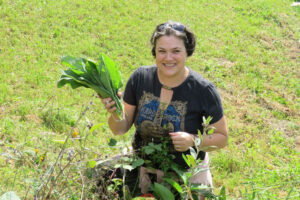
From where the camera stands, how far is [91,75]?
229 cm

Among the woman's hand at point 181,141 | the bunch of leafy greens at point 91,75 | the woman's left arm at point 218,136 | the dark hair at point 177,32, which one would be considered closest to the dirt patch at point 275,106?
the woman's left arm at point 218,136

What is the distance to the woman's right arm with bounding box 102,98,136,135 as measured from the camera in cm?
237

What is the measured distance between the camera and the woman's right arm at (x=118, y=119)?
7.77 feet

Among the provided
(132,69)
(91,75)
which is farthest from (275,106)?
(91,75)

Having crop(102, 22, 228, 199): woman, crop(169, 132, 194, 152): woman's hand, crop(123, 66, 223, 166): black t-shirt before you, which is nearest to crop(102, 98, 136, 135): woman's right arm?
crop(102, 22, 228, 199): woman

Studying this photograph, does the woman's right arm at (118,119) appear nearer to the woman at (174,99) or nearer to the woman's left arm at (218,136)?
the woman at (174,99)

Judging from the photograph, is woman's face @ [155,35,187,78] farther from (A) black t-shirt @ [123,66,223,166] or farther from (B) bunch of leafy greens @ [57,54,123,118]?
(B) bunch of leafy greens @ [57,54,123,118]

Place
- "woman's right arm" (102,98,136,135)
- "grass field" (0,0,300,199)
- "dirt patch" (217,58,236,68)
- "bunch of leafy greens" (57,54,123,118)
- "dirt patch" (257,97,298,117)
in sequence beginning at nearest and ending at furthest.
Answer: "bunch of leafy greens" (57,54,123,118) < "woman's right arm" (102,98,136,135) < "grass field" (0,0,300,199) < "dirt patch" (257,97,298,117) < "dirt patch" (217,58,236,68)

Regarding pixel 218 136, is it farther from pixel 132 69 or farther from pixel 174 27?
pixel 132 69

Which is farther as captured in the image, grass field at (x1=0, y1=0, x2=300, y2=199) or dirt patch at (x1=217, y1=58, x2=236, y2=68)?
dirt patch at (x1=217, y1=58, x2=236, y2=68)

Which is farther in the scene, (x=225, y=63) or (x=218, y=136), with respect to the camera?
(x=225, y=63)

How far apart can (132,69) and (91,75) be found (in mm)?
3974

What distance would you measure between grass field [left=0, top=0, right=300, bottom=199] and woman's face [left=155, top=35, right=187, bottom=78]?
1.13 feet

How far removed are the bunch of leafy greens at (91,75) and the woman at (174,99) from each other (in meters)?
0.41
